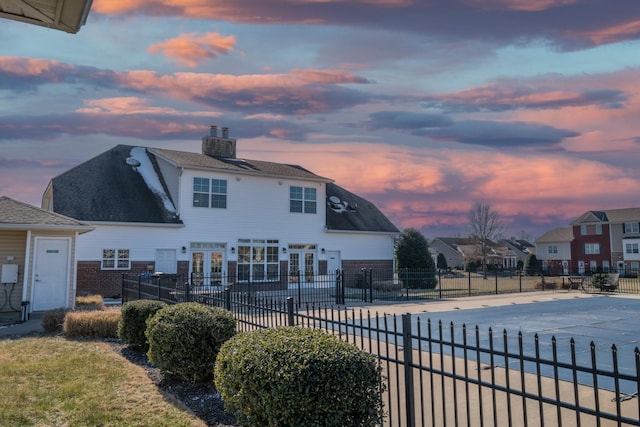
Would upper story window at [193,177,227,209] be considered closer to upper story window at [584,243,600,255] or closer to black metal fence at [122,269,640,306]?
black metal fence at [122,269,640,306]

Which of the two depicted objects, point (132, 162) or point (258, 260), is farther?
point (258, 260)

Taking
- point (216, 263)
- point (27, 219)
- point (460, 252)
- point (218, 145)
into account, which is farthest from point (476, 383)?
point (460, 252)

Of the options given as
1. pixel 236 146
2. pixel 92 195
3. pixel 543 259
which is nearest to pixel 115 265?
pixel 92 195

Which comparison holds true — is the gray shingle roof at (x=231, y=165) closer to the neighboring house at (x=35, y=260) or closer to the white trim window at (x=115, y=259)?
the white trim window at (x=115, y=259)

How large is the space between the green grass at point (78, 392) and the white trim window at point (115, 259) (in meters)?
11.6

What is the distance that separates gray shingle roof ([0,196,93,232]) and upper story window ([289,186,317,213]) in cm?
1311

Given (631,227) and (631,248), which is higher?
(631,227)

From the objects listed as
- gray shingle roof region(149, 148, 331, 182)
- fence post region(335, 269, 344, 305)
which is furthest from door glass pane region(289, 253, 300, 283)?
fence post region(335, 269, 344, 305)

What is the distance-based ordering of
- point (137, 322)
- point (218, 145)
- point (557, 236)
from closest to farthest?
point (137, 322) → point (218, 145) → point (557, 236)

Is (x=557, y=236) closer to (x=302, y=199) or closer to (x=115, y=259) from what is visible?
(x=302, y=199)

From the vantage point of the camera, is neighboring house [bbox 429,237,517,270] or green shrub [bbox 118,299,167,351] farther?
neighboring house [bbox 429,237,517,270]

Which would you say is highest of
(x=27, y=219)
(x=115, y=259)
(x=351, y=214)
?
(x=351, y=214)

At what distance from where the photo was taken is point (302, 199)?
90.4 ft

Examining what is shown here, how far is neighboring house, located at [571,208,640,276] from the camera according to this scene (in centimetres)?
5256
